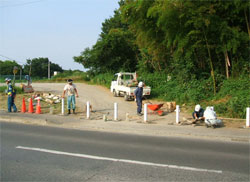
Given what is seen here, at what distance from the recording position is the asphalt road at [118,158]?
5262mm

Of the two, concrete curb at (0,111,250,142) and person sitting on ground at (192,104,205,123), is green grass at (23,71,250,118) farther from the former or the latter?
concrete curb at (0,111,250,142)

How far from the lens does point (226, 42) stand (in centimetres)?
1491

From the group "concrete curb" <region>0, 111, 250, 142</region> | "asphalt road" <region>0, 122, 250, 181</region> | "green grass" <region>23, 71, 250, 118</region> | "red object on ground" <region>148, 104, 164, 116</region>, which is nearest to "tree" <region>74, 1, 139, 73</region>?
"green grass" <region>23, 71, 250, 118</region>

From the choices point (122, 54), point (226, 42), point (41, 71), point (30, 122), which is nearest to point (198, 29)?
point (226, 42)

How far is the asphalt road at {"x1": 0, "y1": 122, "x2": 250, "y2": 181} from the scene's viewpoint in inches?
207

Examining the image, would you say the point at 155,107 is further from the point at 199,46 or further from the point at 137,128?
the point at 199,46

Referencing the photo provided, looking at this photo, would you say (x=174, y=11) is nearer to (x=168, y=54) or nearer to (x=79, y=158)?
(x=168, y=54)

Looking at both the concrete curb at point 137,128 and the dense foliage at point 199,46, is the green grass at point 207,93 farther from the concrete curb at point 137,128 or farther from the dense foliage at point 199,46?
the concrete curb at point 137,128

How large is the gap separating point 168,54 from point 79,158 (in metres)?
16.2

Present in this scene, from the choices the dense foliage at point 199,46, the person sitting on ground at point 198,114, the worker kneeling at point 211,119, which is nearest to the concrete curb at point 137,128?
the worker kneeling at point 211,119

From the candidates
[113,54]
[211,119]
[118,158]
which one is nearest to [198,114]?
[211,119]

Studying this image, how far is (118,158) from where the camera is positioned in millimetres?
6473

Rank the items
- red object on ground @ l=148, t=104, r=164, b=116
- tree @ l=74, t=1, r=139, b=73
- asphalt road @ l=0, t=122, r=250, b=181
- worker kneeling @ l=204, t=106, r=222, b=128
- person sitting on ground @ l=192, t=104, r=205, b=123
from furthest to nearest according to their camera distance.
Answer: tree @ l=74, t=1, r=139, b=73, red object on ground @ l=148, t=104, r=164, b=116, person sitting on ground @ l=192, t=104, r=205, b=123, worker kneeling @ l=204, t=106, r=222, b=128, asphalt road @ l=0, t=122, r=250, b=181

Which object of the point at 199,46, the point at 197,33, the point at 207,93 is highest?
the point at 197,33
